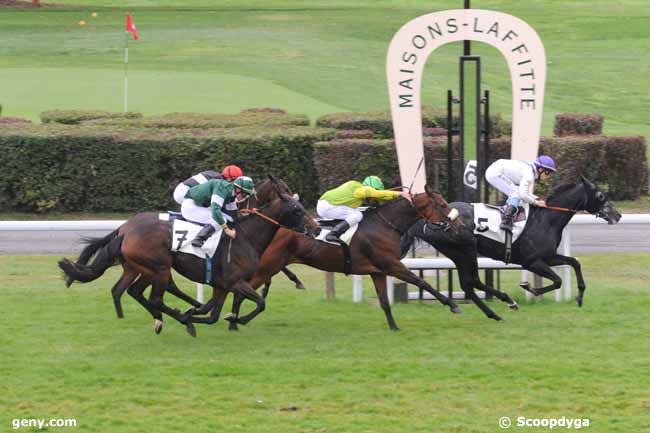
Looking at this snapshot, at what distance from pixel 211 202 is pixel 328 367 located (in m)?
1.77

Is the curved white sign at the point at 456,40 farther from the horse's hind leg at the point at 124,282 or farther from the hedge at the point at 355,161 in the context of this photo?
the hedge at the point at 355,161

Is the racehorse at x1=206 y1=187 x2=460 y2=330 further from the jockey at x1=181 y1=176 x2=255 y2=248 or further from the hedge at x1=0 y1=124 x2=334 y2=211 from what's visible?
the hedge at x1=0 y1=124 x2=334 y2=211

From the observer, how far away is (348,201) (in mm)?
11000

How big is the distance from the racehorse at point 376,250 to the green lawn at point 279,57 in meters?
12.4

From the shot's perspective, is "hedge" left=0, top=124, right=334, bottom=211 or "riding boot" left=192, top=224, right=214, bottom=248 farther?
"hedge" left=0, top=124, right=334, bottom=211

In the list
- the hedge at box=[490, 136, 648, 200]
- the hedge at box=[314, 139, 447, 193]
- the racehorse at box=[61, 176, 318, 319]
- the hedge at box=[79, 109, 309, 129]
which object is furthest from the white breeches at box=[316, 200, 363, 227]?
the hedge at box=[79, 109, 309, 129]

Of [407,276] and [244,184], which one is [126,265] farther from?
[407,276]

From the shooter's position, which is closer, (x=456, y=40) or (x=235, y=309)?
(x=235, y=309)

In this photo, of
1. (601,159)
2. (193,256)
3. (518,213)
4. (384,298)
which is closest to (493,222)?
(518,213)

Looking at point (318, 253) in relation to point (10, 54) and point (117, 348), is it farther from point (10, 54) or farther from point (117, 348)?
point (10, 54)

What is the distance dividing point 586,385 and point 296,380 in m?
2.02

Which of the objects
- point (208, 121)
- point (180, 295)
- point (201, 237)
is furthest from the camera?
point (208, 121)

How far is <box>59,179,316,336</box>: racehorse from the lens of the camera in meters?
10.3

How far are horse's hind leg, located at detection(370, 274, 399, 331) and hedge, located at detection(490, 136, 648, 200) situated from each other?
6.41 meters
